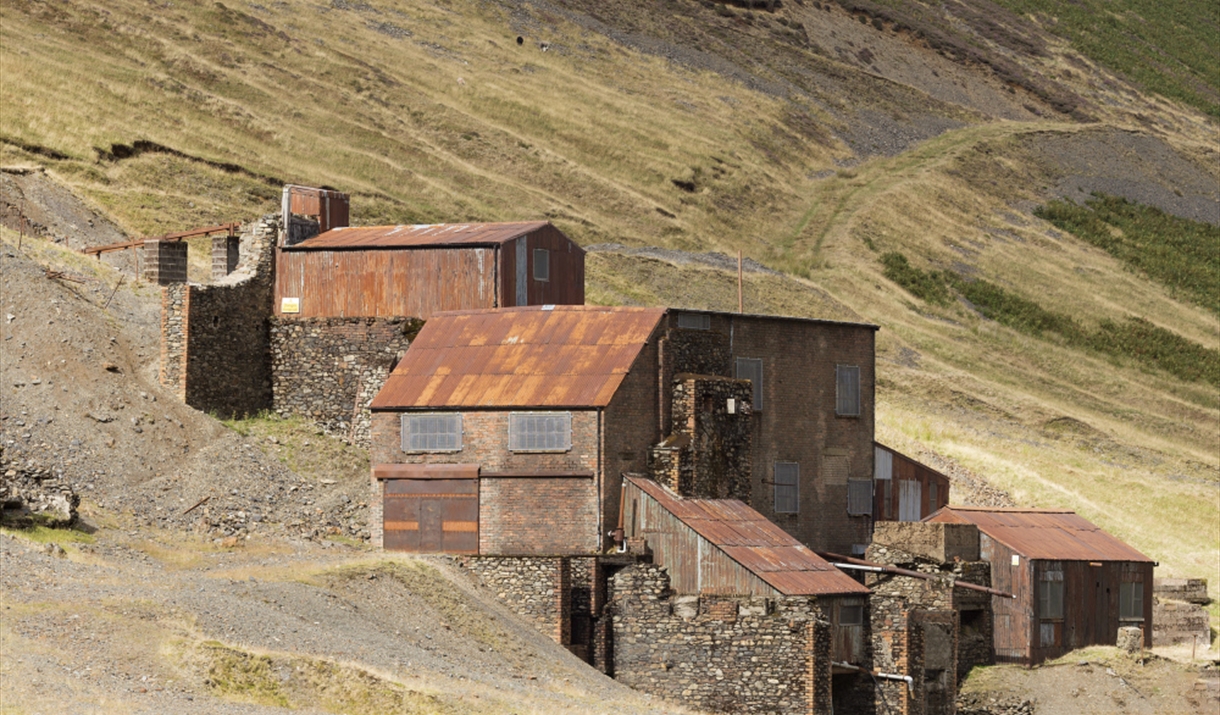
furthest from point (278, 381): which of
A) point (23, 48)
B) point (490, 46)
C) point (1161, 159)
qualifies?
point (1161, 159)

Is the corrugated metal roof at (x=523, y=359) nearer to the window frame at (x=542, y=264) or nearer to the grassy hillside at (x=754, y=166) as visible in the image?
the window frame at (x=542, y=264)

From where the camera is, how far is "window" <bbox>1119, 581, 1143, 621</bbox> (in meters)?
54.6

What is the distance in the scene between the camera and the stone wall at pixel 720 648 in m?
41.2

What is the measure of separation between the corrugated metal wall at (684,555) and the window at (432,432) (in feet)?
15.2

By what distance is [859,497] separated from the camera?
53562mm

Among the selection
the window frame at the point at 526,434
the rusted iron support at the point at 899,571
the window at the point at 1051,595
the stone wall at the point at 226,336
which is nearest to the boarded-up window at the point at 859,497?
the rusted iron support at the point at 899,571

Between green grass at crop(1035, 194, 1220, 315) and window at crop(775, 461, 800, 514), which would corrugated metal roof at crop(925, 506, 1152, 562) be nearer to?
window at crop(775, 461, 800, 514)

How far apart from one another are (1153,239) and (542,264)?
94.4m

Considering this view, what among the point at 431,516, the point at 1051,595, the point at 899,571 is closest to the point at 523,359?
the point at 431,516

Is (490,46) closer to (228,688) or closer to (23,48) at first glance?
(23,48)

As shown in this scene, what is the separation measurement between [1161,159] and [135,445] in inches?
5106

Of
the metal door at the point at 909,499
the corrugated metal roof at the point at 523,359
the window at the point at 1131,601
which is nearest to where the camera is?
the corrugated metal roof at the point at 523,359

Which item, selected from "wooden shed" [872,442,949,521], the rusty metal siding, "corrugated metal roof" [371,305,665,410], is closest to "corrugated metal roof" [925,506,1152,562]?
"wooden shed" [872,442,949,521]

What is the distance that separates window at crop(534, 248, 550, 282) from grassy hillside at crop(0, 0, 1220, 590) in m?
20.4
